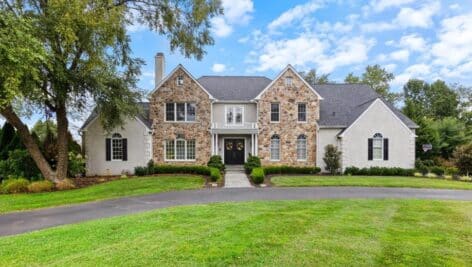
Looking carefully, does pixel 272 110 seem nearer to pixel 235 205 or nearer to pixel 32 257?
pixel 235 205

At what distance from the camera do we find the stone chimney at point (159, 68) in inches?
966

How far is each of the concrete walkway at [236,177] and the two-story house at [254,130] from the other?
1.65 meters

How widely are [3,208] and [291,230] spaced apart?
10759mm

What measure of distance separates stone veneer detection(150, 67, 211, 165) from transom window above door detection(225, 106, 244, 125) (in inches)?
64.4

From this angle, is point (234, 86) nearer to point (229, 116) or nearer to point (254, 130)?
point (229, 116)

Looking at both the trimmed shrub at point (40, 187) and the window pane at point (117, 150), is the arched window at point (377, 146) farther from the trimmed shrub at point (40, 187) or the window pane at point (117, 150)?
the trimmed shrub at point (40, 187)

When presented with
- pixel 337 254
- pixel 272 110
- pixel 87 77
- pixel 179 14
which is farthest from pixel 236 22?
pixel 337 254

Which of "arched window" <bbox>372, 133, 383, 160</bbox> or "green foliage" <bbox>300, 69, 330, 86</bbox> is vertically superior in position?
"green foliage" <bbox>300, 69, 330, 86</bbox>

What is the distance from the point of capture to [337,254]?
545cm

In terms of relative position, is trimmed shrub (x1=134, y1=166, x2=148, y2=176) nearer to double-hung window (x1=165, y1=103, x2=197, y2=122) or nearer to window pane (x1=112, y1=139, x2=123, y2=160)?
window pane (x1=112, y1=139, x2=123, y2=160)

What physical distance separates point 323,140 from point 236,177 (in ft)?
26.6

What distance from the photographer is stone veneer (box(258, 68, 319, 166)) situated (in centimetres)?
2306

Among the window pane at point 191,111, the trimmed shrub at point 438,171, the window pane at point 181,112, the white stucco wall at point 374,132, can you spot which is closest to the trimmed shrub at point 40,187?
the window pane at point 181,112

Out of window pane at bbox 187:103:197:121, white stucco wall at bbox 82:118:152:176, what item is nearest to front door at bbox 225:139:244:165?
window pane at bbox 187:103:197:121
